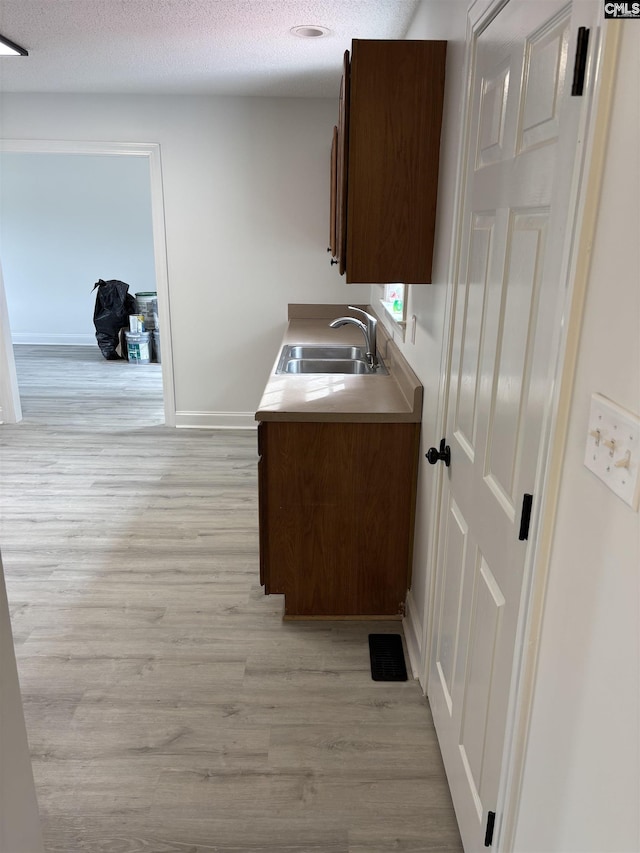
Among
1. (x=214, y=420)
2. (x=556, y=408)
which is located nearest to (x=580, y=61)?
(x=556, y=408)

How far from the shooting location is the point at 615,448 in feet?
2.53

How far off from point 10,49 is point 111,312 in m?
4.24

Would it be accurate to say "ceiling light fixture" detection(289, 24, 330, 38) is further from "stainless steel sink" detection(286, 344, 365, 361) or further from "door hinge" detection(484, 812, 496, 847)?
"door hinge" detection(484, 812, 496, 847)

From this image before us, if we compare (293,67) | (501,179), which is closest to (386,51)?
(501,179)

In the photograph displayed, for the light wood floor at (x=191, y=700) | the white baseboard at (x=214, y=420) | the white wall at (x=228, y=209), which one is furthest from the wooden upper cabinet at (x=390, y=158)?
the white baseboard at (x=214, y=420)

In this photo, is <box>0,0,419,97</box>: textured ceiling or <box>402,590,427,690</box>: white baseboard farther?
<box>0,0,419,97</box>: textured ceiling

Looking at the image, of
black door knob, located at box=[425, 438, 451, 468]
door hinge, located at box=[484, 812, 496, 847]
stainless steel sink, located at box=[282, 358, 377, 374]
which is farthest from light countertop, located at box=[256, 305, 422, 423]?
door hinge, located at box=[484, 812, 496, 847]

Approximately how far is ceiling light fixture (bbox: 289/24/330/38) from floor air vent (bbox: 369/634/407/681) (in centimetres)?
257

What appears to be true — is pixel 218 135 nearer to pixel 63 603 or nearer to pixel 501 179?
pixel 63 603

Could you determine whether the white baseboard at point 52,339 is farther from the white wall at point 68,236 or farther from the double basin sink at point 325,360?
the double basin sink at point 325,360

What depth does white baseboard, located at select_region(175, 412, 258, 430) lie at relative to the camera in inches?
190

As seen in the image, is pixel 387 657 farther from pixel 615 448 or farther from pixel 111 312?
pixel 111 312

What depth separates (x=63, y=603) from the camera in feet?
8.46

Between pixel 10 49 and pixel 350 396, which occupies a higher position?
pixel 10 49
